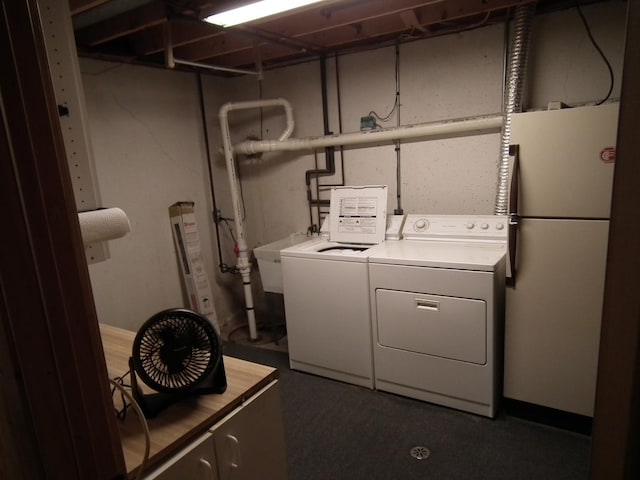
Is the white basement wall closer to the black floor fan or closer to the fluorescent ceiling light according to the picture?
the fluorescent ceiling light

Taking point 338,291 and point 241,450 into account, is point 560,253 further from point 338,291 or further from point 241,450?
point 241,450

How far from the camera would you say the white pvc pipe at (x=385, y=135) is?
2.73m

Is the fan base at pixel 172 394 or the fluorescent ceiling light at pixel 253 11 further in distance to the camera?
the fluorescent ceiling light at pixel 253 11

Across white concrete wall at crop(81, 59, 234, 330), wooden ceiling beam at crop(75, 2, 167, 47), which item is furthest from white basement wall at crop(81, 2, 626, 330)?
wooden ceiling beam at crop(75, 2, 167, 47)

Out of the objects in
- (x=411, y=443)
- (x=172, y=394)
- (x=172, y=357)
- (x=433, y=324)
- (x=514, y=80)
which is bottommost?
(x=411, y=443)

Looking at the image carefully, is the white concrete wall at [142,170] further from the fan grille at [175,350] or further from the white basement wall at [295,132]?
the fan grille at [175,350]

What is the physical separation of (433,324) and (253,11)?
2021 millimetres

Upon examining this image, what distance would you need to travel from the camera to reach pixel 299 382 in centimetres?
296

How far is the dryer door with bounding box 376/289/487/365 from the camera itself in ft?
7.61

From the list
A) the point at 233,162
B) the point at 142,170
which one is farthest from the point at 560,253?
the point at 142,170

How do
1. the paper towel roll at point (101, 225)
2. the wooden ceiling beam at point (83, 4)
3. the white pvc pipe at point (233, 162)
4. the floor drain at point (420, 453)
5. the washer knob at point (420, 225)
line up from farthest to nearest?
the white pvc pipe at point (233, 162), the washer knob at point (420, 225), the floor drain at point (420, 453), the wooden ceiling beam at point (83, 4), the paper towel roll at point (101, 225)

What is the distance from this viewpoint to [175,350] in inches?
44.7

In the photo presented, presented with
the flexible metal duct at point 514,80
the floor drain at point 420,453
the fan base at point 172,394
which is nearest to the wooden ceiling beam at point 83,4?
the fan base at point 172,394

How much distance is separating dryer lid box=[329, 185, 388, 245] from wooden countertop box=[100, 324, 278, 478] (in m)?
1.84
